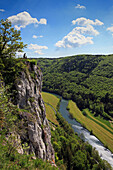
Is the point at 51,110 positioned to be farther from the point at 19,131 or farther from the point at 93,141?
the point at 19,131

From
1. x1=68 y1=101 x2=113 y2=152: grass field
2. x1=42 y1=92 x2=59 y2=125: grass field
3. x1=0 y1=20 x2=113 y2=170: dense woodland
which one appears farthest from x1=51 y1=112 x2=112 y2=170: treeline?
x1=42 y1=92 x2=59 y2=125: grass field

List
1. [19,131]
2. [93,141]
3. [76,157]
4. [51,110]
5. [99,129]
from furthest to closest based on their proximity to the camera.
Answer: [51,110] → [99,129] → [93,141] → [76,157] → [19,131]

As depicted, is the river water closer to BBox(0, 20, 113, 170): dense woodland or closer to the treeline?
BBox(0, 20, 113, 170): dense woodland

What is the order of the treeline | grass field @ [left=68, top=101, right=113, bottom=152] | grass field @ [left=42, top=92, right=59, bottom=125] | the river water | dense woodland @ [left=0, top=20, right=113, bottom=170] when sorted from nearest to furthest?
dense woodland @ [left=0, top=20, right=113, bottom=170] → the treeline → the river water → grass field @ [left=68, top=101, right=113, bottom=152] → grass field @ [left=42, top=92, right=59, bottom=125]

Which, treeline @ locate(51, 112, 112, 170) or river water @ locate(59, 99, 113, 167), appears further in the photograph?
river water @ locate(59, 99, 113, 167)

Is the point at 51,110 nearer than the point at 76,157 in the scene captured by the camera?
No

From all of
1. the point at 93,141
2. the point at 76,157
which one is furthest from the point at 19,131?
the point at 93,141

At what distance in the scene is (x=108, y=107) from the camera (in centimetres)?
14362

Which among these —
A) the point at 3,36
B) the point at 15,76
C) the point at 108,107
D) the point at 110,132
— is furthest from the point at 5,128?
the point at 108,107

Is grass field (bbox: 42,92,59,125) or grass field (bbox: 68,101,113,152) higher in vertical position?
grass field (bbox: 42,92,59,125)

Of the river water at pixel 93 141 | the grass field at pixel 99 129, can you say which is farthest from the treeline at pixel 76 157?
the grass field at pixel 99 129

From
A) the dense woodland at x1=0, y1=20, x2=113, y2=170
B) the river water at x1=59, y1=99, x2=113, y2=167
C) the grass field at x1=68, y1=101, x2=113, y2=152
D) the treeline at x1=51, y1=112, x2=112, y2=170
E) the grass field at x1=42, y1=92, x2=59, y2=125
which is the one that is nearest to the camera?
the dense woodland at x1=0, y1=20, x2=113, y2=170

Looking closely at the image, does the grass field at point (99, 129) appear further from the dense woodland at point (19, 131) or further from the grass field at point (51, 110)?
the grass field at point (51, 110)

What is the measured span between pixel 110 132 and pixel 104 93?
3167 inches
